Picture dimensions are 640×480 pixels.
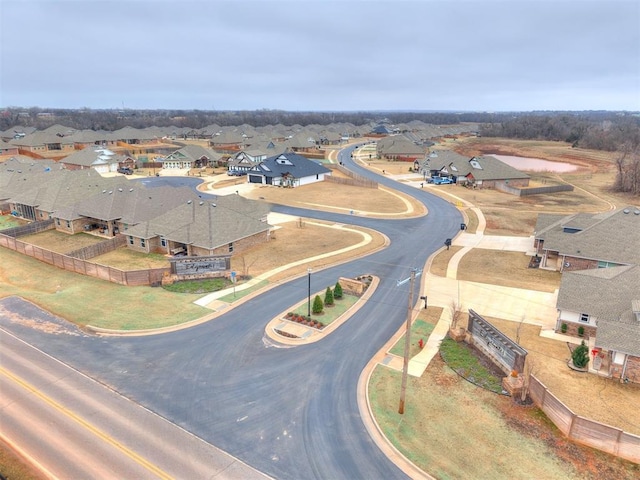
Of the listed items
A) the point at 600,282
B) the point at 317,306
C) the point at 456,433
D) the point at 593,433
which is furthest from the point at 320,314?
the point at 600,282

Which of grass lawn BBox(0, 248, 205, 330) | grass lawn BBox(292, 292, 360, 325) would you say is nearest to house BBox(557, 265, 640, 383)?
grass lawn BBox(292, 292, 360, 325)

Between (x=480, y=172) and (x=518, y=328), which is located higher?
(x=480, y=172)

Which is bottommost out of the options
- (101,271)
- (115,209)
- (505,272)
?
(505,272)

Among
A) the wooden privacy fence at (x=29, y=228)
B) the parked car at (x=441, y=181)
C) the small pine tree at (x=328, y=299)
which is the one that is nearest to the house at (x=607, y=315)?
the small pine tree at (x=328, y=299)

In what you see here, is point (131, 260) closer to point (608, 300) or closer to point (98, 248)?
point (98, 248)

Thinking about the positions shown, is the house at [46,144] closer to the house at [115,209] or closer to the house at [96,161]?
the house at [96,161]
